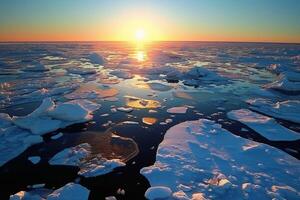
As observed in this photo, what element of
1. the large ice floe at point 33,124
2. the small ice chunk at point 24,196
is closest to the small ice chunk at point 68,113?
the large ice floe at point 33,124

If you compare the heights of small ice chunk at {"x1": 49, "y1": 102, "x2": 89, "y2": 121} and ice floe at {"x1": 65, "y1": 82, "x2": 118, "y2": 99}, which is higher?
small ice chunk at {"x1": 49, "y1": 102, "x2": 89, "y2": 121}

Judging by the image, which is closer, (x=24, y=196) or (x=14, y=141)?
(x=24, y=196)

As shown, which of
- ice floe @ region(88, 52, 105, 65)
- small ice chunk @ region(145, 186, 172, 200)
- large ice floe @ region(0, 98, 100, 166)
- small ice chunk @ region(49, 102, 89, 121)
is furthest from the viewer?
ice floe @ region(88, 52, 105, 65)

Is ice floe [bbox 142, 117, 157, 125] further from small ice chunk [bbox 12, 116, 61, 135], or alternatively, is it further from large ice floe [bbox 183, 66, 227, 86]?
large ice floe [bbox 183, 66, 227, 86]

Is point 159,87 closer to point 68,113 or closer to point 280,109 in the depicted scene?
point 280,109

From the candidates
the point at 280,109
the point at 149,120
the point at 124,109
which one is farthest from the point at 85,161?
the point at 280,109

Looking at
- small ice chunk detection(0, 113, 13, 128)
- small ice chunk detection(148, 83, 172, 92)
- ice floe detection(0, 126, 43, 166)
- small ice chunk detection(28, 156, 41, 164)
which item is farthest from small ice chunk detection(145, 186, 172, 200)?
small ice chunk detection(148, 83, 172, 92)
